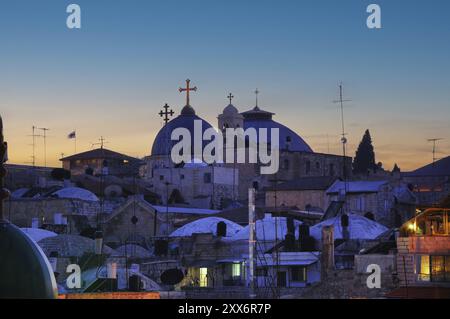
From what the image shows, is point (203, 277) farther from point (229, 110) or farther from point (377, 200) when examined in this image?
point (229, 110)

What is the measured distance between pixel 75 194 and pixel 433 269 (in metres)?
30.8

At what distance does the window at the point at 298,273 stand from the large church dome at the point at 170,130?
4409 centimetres

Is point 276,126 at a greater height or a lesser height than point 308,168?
greater

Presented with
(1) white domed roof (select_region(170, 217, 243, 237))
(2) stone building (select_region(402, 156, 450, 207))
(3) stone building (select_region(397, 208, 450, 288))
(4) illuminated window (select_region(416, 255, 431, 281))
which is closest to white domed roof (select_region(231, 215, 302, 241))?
(1) white domed roof (select_region(170, 217, 243, 237))

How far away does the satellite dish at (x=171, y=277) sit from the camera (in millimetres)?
37916

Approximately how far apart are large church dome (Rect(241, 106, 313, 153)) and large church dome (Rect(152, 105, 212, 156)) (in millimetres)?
6652

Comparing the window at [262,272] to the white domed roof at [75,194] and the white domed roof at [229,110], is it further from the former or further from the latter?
the white domed roof at [229,110]

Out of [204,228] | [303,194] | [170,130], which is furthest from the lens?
[170,130]

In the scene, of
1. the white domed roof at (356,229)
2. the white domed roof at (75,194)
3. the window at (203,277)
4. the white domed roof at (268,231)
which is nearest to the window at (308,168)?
the white domed roof at (75,194)

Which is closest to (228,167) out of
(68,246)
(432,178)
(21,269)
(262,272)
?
(432,178)

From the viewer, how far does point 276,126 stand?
95125 mm

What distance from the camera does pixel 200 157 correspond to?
8375 cm
